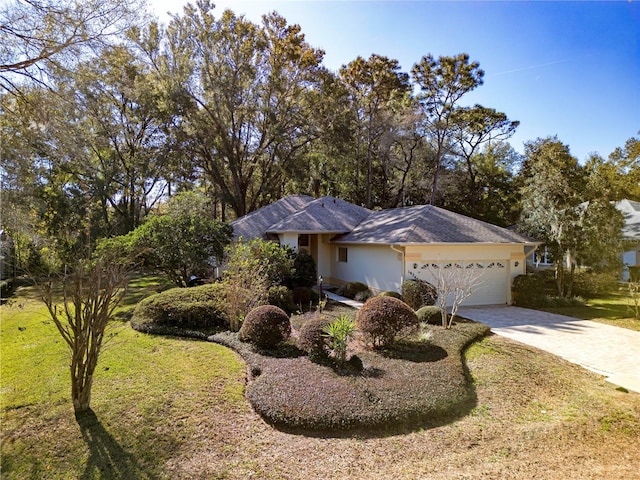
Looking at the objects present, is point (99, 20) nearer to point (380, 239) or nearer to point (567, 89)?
point (380, 239)

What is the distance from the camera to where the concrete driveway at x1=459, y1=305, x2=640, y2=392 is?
799cm

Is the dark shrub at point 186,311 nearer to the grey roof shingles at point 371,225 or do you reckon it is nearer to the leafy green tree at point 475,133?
the grey roof shingles at point 371,225

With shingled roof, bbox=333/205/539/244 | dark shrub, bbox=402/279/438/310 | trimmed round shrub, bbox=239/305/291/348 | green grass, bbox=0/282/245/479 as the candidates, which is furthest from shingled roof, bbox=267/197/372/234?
green grass, bbox=0/282/245/479

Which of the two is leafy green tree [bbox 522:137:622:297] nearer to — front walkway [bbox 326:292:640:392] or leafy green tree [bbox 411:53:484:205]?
front walkway [bbox 326:292:640:392]

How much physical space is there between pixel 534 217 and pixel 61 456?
59.0 feet

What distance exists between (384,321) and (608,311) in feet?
36.6

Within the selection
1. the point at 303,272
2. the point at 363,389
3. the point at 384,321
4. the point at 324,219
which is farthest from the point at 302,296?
the point at 363,389

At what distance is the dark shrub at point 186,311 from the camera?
1084cm

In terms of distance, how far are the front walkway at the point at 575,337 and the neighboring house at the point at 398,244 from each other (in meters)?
1.87

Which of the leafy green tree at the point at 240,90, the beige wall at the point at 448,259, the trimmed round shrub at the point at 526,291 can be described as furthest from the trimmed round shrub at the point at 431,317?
the leafy green tree at the point at 240,90

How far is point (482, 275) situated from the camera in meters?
15.1

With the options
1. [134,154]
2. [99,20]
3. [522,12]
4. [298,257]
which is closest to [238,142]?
[134,154]

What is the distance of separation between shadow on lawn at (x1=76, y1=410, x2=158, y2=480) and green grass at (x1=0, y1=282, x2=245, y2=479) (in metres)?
0.01

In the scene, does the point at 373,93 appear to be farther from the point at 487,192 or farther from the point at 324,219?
the point at 324,219
